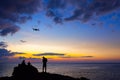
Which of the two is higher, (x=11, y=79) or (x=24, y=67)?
(x=24, y=67)

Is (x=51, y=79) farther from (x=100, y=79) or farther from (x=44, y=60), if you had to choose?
(x=100, y=79)

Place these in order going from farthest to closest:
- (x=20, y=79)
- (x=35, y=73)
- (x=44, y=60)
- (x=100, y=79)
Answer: (x=100, y=79) → (x=44, y=60) → (x=35, y=73) → (x=20, y=79)

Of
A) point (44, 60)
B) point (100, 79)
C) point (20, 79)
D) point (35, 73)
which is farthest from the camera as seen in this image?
point (100, 79)

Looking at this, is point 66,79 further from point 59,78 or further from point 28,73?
point 28,73

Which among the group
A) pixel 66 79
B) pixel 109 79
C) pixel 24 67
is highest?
pixel 24 67

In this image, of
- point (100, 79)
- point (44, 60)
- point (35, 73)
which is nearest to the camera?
point (35, 73)

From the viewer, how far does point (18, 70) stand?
1409 inches

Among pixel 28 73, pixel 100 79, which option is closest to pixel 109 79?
pixel 100 79

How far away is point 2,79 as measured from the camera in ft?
121

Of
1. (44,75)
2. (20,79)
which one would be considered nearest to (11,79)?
(20,79)

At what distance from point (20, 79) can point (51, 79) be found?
247 inches

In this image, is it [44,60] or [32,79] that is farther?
[44,60]

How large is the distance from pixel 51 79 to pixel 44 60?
259 inches

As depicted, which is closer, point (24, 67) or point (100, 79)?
point (24, 67)
